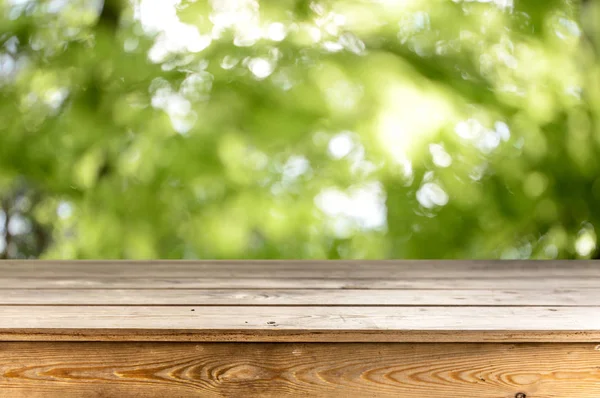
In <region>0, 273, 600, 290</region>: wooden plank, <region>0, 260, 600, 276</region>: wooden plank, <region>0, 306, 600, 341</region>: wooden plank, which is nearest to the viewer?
<region>0, 306, 600, 341</region>: wooden plank

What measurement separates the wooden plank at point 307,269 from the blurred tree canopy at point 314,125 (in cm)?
62

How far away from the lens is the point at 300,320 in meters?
0.96

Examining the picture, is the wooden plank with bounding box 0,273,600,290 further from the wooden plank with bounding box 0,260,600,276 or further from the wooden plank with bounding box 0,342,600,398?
the wooden plank with bounding box 0,342,600,398

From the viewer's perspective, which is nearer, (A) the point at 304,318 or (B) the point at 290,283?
(A) the point at 304,318

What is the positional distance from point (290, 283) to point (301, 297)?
151 mm

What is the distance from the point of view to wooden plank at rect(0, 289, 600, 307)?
109 cm

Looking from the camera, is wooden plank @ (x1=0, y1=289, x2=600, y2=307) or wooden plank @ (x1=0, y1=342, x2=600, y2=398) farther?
wooden plank @ (x1=0, y1=289, x2=600, y2=307)

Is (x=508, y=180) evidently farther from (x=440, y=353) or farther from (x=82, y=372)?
(x=82, y=372)

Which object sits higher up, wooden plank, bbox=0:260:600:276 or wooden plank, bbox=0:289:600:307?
wooden plank, bbox=0:260:600:276

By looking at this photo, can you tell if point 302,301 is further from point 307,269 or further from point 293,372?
point 307,269

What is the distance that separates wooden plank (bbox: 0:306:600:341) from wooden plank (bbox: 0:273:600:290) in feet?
0.67

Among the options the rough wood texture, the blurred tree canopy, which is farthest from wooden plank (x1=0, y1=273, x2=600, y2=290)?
the blurred tree canopy

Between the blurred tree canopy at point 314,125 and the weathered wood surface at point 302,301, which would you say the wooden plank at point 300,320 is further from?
the blurred tree canopy at point 314,125

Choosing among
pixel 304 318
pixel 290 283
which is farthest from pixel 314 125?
pixel 304 318
